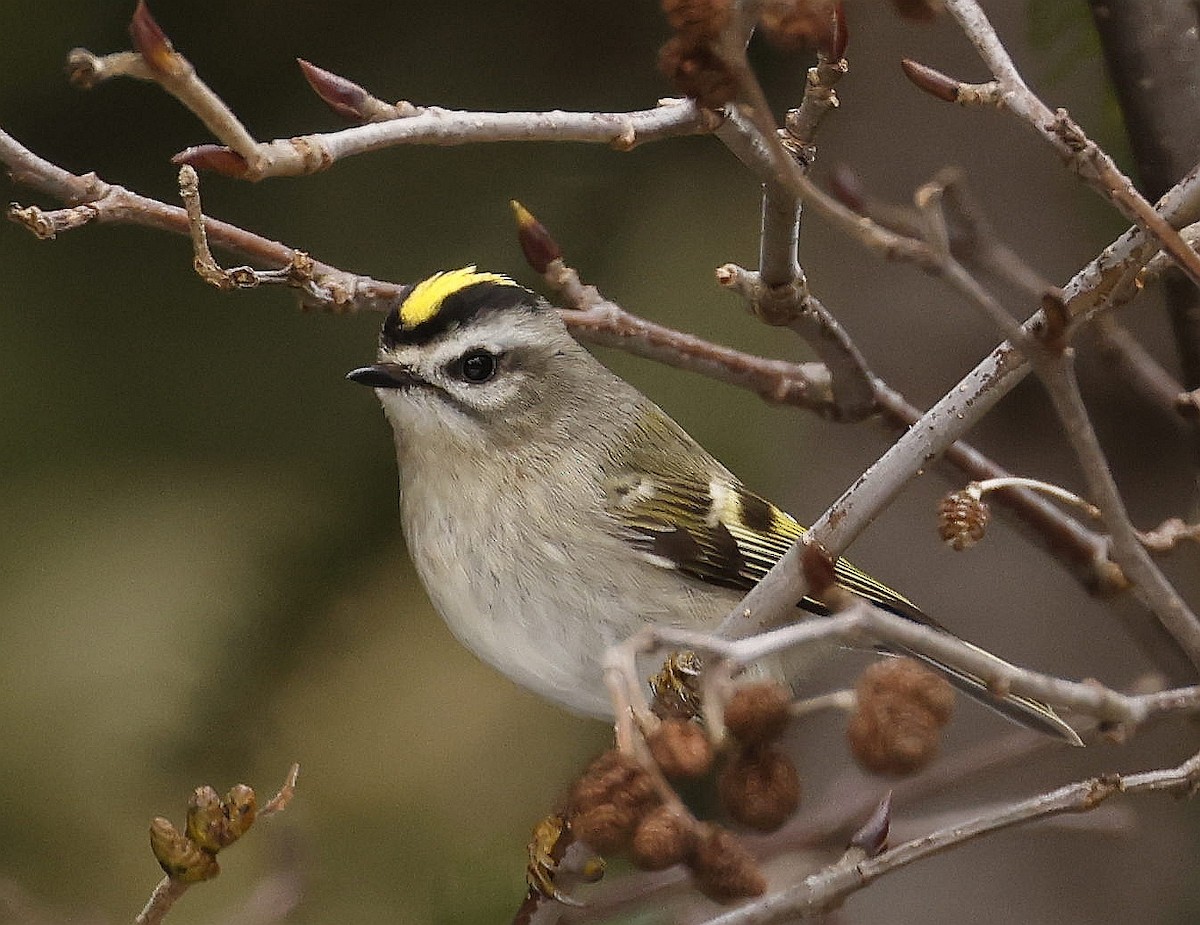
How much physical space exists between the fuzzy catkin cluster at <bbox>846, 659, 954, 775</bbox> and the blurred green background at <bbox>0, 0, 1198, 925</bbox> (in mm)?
1388

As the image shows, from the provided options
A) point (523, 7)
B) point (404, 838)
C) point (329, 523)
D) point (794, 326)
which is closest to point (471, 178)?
point (523, 7)

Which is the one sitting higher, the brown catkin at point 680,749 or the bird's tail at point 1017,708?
the brown catkin at point 680,749

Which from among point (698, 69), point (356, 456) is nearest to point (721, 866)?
point (698, 69)

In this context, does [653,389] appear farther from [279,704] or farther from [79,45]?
[79,45]

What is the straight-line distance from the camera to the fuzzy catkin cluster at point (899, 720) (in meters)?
0.85

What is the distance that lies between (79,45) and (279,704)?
1118 mm

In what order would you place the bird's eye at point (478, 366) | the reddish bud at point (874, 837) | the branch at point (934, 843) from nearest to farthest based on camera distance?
1. the branch at point (934, 843)
2. the reddish bud at point (874, 837)
3. the bird's eye at point (478, 366)

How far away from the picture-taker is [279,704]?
2.64 metres


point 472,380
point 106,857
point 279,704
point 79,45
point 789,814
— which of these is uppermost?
point 789,814

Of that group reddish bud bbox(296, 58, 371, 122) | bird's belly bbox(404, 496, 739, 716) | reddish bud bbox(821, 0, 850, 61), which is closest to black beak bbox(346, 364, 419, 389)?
Answer: bird's belly bbox(404, 496, 739, 716)

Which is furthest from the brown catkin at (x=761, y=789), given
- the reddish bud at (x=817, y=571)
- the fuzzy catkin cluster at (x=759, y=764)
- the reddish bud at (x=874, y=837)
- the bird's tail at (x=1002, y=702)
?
the bird's tail at (x=1002, y=702)

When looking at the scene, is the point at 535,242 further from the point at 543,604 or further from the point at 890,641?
the point at 890,641

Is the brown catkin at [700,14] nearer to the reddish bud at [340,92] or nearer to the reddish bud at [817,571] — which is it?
the reddish bud at [817,571]

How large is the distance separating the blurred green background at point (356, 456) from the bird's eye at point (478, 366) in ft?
2.55
